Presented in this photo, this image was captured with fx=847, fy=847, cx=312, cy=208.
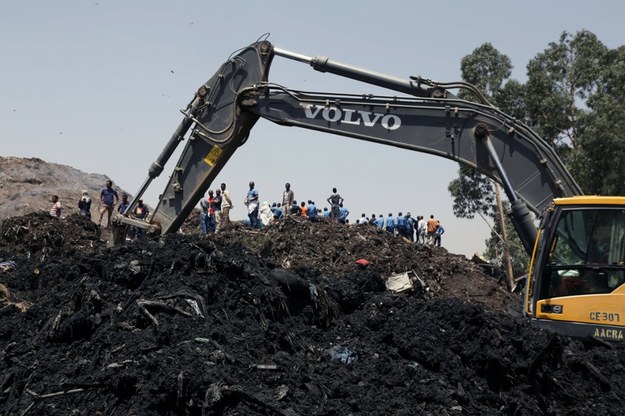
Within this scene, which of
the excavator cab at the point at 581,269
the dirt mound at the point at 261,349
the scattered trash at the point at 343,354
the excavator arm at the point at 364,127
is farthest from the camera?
the excavator arm at the point at 364,127

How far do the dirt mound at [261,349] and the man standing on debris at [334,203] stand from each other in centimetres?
1801

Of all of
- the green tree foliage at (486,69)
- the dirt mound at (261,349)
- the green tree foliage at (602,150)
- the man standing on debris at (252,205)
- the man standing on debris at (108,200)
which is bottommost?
the dirt mound at (261,349)

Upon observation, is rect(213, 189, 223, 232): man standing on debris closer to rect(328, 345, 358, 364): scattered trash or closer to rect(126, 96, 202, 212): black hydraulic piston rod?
rect(126, 96, 202, 212): black hydraulic piston rod

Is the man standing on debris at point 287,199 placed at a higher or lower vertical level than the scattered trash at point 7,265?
higher

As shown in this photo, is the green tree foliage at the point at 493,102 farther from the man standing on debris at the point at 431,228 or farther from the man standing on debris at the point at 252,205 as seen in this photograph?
the man standing on debris at the point at 252,205

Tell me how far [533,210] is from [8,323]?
682cm

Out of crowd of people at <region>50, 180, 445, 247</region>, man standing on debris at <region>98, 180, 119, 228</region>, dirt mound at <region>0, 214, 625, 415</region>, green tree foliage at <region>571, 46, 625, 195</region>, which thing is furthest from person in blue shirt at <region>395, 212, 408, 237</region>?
dirt mound at <region>0, 214, 625, 415</region>

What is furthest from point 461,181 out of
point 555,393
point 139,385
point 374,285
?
point 139,385

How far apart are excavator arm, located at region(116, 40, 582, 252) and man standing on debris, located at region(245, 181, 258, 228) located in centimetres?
1229

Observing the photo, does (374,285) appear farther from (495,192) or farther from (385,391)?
(495,192)

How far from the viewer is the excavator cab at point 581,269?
1016cm

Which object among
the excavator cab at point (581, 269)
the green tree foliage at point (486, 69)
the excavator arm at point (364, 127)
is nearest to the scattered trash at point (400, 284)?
the excavator arm at point (364, 127)

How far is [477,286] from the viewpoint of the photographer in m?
21.2

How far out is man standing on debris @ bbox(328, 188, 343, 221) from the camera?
30.3 meters
